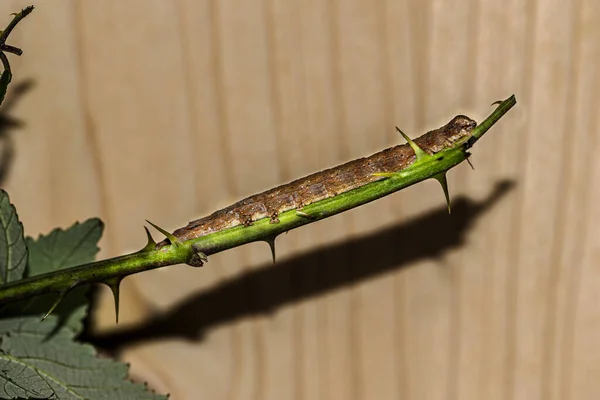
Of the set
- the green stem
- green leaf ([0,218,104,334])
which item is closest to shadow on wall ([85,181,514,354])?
green leaf ([0,218,104,334])

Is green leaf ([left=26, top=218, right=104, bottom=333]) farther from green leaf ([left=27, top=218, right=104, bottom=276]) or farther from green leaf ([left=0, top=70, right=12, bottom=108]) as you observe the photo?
green leaf ([left=0, top=70, right=12, bottom=108])

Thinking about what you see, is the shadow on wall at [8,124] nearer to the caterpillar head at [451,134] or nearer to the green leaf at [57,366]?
the green leaf at [57,366]

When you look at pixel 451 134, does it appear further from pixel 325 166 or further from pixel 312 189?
pixel 325 166

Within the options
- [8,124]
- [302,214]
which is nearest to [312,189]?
[302,214]

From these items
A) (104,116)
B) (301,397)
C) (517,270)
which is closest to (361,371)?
(301,397)

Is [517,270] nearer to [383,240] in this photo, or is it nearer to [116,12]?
[383,240]

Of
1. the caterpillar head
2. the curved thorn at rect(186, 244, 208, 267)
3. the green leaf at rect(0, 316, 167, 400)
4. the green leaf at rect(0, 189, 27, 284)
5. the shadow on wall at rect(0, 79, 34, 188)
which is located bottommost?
the green leaf at rect(0, 316, 167, 400)
